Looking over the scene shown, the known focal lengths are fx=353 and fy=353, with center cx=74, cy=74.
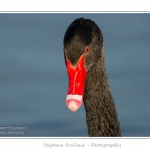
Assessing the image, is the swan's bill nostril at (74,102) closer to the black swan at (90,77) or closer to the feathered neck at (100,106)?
the black swan at (90,77)

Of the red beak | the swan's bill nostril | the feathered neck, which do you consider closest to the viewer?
the swan's bill nostril

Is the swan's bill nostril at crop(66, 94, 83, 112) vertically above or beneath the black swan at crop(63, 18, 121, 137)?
beneath

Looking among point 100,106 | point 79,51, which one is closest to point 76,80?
point 79,51

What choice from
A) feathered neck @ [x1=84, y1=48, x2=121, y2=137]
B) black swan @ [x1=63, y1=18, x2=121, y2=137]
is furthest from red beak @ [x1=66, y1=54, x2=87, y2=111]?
feathered neck @ [x1=84, y1=48, x2=121, y2=137]

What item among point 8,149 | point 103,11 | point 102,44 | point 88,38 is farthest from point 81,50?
point 8,149

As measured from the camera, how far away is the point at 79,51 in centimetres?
262

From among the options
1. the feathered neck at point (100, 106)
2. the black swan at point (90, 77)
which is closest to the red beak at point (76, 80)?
the black swan at point (90, 77)

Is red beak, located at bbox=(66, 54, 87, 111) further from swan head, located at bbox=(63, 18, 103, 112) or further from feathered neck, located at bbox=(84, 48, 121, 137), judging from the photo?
feathered neck, located at bbox=(84, 48, 121, 137)

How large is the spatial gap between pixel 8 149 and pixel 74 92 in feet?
2.43

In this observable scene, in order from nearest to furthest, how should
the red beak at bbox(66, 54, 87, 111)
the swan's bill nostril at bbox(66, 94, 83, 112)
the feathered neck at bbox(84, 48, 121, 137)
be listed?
the swan's bill nostril at bbox(66, 94, 83, 112)
the red beak at bbox(66, 54, 87, 111)
the feathered neck at bbox(84, 48, 121, 137)

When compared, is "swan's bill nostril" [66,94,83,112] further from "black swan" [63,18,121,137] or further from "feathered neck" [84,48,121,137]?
"feathered neck" [84,48,121,137]

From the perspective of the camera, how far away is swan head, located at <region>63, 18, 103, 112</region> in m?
2.58

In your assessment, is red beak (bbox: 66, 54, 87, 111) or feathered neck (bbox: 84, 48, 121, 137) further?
feathered neck (bbox: 84, 48, 121, 137)

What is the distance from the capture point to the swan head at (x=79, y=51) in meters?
2.58
